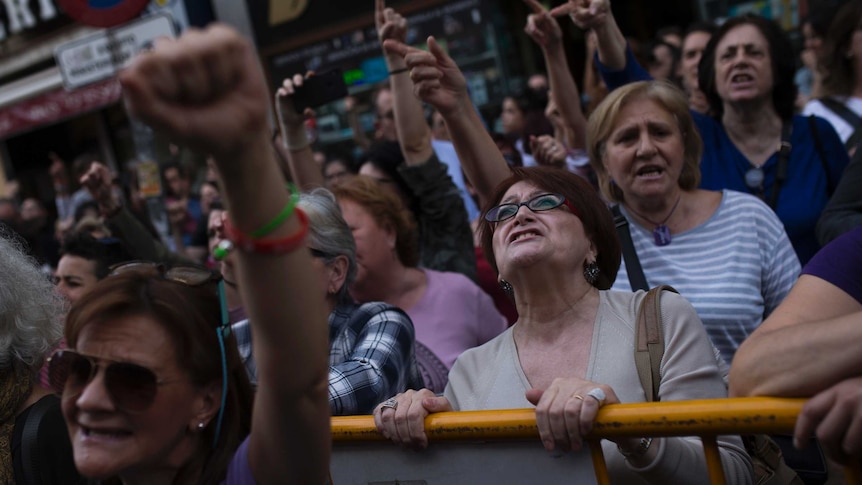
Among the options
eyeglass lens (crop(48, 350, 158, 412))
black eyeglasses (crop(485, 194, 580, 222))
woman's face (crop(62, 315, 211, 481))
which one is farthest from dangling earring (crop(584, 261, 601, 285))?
eyeglass lens (crop(48, 350, 158, 412))

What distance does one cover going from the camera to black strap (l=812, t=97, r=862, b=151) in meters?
4.34

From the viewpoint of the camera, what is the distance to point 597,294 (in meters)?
2.69

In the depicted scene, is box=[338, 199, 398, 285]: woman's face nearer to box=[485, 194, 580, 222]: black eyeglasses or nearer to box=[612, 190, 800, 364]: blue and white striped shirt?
box=[612, 190, 800, 364]: blue and white striped shirt

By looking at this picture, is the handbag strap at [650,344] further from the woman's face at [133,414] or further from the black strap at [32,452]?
the black strap at [32,452]

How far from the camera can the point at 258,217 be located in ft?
4.59

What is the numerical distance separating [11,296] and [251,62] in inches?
73.2

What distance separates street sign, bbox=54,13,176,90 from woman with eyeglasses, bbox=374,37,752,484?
4210 mm

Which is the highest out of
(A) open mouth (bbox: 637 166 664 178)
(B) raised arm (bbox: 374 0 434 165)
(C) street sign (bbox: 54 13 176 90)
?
(C) street sign (bbox: 54 13 176 90)

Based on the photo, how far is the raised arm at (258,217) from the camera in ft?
3.95

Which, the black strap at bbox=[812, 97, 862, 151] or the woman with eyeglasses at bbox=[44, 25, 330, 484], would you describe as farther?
the black strap at bbox=[812, 97, 862, 151]

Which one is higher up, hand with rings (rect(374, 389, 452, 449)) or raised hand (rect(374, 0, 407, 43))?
raised hand (rect(374, 0, 407, 43))

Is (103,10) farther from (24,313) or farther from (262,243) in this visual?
(262,243)

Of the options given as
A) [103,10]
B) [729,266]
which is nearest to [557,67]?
[729,266]

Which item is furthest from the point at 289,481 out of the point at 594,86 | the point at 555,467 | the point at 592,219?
the point at 594,86
